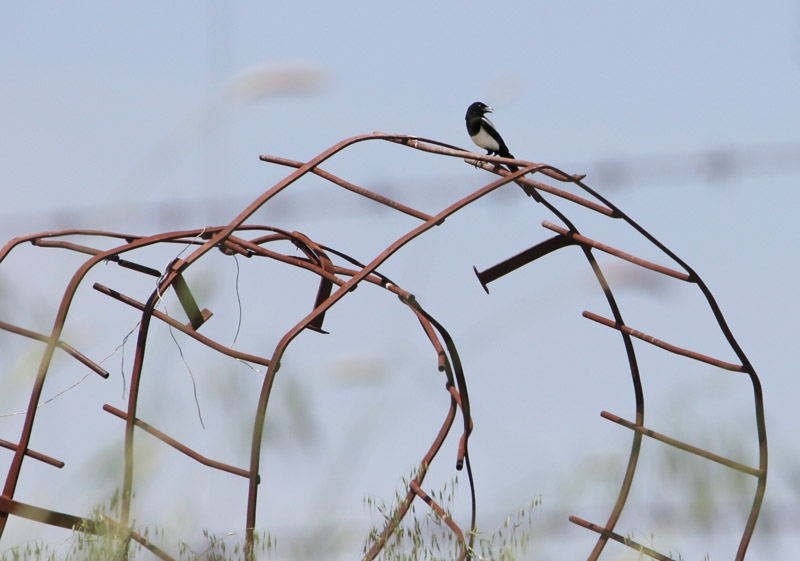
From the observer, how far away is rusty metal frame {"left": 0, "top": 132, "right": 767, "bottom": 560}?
182 inches

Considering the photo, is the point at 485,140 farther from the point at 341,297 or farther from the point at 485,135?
the point at 341,297

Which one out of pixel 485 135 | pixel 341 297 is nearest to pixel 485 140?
pixel 485 135

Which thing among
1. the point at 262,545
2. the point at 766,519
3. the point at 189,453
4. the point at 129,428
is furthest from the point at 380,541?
the point at 766,519

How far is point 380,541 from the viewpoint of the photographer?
4398 millimetres

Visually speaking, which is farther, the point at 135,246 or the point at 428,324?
the point at 428,324

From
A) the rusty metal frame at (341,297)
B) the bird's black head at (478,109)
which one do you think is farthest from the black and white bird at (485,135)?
the rusty metal frame at (341,297)

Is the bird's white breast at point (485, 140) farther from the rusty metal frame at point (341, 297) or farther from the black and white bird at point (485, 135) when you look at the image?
the rusty metal frame at point (341, 297)

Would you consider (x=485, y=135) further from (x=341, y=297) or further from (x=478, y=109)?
(x=341, y=297)

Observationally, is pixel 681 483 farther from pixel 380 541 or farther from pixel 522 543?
pixel 380 541

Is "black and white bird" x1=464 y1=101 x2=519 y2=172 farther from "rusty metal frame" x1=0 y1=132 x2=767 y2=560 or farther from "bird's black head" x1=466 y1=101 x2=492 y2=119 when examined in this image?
"rusty metal frame" x1=0 y1=132 x2=767 y2=560

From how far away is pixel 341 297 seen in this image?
467 centimetres

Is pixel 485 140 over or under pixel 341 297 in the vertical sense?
over

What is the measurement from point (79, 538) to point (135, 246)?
4.86 feet

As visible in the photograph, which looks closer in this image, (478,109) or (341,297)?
(341,297)
